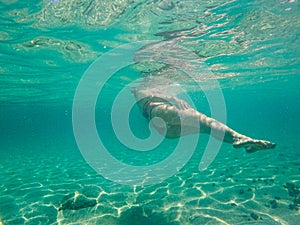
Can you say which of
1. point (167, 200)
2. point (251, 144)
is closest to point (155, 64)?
point (167, 200)

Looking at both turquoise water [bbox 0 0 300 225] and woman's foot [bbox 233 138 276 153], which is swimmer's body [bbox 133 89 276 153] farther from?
turquoise water [bbox 0 0 300 225]

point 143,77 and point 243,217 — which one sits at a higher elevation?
point 143,77

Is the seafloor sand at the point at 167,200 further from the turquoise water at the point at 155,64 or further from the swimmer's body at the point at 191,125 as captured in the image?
the swimmer's body at the point at 191,125

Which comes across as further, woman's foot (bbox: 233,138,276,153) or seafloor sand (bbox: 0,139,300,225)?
seafloor sand (bbox: 0,139,300,225)

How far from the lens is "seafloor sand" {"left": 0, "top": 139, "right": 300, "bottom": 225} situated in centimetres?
853

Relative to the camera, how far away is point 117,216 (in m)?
8.77

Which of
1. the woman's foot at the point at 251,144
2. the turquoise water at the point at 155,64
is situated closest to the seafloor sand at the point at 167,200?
the turquoise water at the point at 155,64

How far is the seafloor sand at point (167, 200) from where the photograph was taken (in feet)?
28.0

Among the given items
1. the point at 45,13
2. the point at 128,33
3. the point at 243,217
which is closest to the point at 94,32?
the point at 128,33

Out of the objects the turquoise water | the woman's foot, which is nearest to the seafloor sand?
the turquoise water

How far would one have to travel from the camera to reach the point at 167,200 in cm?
1015

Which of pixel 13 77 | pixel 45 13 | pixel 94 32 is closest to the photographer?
pixel 45 13

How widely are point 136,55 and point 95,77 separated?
10.8m

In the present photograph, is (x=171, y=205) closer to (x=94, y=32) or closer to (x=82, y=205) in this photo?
(x=82, y=205)
